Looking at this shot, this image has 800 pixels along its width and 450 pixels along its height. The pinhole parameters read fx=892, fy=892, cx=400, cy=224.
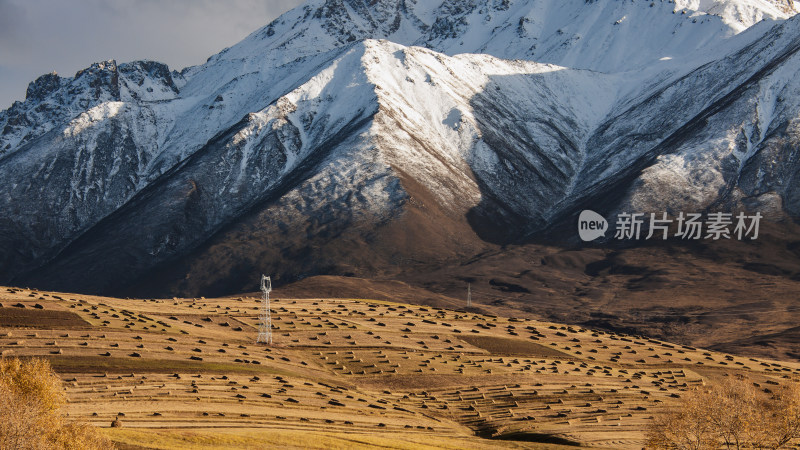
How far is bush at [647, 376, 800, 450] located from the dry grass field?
15142mm

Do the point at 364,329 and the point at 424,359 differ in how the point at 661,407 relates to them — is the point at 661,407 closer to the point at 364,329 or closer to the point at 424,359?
the point at 424,359

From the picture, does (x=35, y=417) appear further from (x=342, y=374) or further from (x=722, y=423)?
(x=342, y=374)

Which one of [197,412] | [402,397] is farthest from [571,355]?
[197,412]

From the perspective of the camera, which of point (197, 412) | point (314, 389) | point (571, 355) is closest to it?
point (197, 412)

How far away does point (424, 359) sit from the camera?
140000 millimetres

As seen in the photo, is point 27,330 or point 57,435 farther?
point 27,330

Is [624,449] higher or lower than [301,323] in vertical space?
lower

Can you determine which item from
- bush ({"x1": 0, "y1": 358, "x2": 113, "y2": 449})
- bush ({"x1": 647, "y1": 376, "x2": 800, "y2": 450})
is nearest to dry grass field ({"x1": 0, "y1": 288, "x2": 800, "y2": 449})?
bush ({"x1": 0, "y1": 358, "x2": 113, "y2": 449})

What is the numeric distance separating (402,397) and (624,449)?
113ft

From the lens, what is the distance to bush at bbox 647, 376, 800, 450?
81.4 metres

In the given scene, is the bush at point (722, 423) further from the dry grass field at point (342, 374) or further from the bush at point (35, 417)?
the bush at point (35, 417)

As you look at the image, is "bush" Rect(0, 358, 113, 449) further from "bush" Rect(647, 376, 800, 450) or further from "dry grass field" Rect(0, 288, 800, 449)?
"bush" Rect(647, 376, 800, 450)

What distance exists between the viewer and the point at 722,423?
81.8 m

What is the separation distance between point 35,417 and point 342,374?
63.4 m
